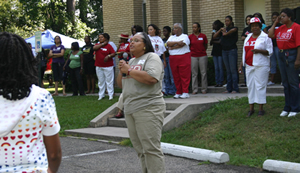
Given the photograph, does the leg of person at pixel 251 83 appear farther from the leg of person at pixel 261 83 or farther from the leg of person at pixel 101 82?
the leg of person at pixel 101 82

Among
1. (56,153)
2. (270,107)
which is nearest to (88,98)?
(270,107)

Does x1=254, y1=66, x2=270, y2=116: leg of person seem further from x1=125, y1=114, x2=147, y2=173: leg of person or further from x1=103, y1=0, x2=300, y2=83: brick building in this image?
x1=103, y1=0, x2=300, y2=83: brick building

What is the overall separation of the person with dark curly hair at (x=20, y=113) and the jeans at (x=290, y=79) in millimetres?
6401

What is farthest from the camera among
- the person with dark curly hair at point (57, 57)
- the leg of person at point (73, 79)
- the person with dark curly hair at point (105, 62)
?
the person with dark curly hair at point (57, 57)

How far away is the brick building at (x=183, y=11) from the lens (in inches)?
558

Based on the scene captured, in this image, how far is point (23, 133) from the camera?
8.60 ft

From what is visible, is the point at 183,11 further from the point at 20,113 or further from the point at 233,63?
the point at 20,113

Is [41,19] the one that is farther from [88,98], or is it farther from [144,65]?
[144,65]

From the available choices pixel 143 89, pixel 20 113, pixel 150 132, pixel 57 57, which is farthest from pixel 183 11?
pixel 20 113

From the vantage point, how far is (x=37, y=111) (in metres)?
2.66

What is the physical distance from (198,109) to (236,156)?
8.89 ft

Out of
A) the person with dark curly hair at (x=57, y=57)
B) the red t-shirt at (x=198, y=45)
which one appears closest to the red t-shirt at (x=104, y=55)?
the person with dark curly hair at (x=57, y=57)

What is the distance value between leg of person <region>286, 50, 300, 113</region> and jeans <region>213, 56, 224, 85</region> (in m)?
4.85

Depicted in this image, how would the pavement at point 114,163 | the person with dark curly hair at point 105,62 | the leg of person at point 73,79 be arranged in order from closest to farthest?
the pavement at point 114,163 → the person with dark curly hair at point 105,62 → the leg of person at point 73,79
